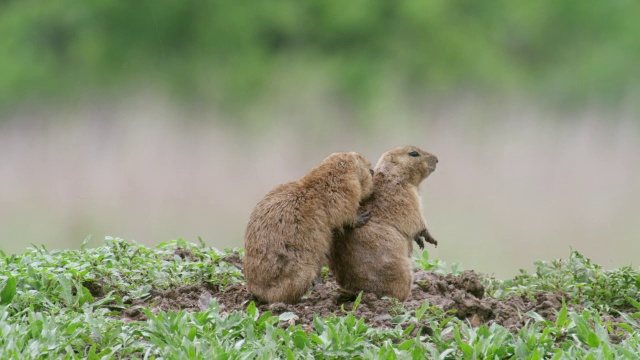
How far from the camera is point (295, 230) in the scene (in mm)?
6305

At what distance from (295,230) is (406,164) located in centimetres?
103

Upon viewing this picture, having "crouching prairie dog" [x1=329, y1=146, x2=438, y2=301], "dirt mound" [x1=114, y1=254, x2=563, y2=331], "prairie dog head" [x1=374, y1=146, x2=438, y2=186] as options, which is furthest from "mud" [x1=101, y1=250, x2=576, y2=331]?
"prairie dog head" [x1=374, y1=146, x2=438, y2=186]

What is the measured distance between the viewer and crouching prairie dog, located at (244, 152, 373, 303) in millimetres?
6293

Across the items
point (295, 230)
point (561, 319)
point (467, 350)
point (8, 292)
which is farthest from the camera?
point (8, 292)

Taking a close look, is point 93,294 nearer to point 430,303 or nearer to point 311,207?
point 311,207

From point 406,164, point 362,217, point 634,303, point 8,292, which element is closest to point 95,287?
point 8,292

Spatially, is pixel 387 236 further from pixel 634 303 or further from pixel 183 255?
pixel 183 255

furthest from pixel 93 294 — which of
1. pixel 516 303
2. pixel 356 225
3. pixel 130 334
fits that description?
pixel 516 303

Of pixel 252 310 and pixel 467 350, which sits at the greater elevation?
pixel 467 350

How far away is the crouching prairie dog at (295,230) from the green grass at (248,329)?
28 cm

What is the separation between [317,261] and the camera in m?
6.35

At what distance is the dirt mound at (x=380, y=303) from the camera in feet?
20.6

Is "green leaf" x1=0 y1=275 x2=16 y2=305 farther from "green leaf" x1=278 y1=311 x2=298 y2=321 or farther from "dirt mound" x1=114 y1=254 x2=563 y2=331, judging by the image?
"green leaf" x1=278 y1=311 x2=298 y2=321

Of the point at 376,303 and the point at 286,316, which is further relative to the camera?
the point at 376,303
